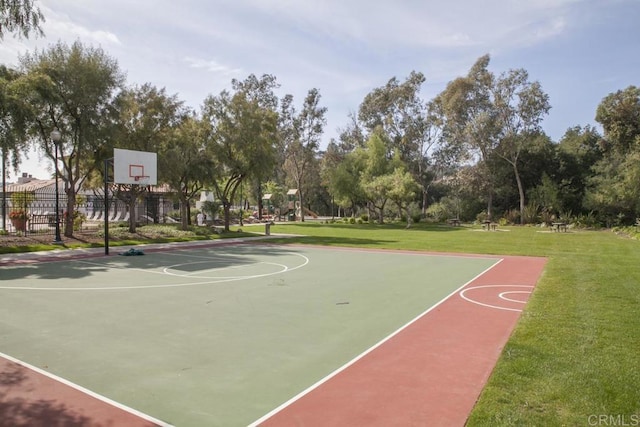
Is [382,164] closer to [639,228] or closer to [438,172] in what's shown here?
[438,172]

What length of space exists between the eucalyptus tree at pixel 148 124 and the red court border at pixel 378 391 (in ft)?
75.4

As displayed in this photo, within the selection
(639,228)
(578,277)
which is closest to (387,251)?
(578,277)

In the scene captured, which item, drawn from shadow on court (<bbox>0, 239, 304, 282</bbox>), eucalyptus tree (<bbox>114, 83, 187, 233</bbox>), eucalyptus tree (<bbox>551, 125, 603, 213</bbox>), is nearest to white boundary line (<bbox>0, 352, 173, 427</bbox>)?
shadow on court (<bbox>0, 239, 304, 282</bbox>)

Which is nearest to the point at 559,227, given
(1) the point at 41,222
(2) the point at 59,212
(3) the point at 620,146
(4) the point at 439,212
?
(3) the point at 620,146

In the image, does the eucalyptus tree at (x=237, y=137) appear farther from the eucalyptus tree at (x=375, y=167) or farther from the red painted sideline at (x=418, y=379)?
the red painted sideline at (x=418, y=379)

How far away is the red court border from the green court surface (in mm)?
225

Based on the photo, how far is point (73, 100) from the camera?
22.4 m

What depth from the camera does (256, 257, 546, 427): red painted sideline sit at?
4426 mm

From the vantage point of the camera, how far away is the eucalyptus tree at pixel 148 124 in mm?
27062

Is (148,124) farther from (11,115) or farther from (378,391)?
(378,391)

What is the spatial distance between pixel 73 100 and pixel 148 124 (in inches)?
218

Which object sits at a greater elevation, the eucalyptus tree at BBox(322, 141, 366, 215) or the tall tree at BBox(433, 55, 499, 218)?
the tall tree at BBox(433, 55, 499, 218)

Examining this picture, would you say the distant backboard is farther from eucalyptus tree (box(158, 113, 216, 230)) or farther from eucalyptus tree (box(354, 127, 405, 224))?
eucalyptus tree (box(354, 127, 405, 224))

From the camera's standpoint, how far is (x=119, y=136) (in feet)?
82.0
